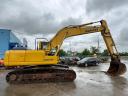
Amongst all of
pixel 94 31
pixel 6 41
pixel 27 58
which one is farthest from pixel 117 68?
pixel 6 41

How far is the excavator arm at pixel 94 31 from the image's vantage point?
17.0 meters

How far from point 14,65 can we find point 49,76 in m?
2.41

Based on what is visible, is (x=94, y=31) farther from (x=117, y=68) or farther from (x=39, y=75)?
(x=39, y=75)

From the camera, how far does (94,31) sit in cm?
1848

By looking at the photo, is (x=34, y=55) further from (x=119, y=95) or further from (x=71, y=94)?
(x=119, y=95)

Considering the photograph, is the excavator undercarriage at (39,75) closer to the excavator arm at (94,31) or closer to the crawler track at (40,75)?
the crawler track at (40,75)

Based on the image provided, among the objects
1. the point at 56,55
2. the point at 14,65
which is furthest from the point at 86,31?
the point at 14,65

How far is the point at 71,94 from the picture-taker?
1127 centimetres

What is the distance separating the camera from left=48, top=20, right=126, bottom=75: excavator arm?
55.8ft

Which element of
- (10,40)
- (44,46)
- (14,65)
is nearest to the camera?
(14,65)

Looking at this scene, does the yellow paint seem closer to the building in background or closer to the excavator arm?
the excavator arm

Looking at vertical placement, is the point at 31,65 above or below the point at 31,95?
above

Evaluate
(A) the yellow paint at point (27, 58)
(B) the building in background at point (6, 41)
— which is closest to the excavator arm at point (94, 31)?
(A) the yellow paint at point (27, 58)

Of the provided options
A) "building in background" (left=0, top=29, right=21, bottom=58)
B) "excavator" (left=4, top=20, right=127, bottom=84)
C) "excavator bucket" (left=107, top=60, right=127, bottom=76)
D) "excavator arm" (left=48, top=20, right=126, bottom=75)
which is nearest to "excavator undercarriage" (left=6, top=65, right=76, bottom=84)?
"excavator" (left=4, top=20, right=127, bottom=84)
